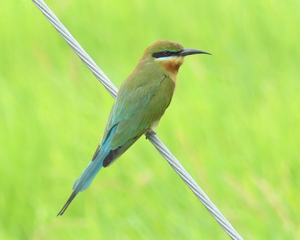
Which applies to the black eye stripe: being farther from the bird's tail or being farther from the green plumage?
the bird's tail

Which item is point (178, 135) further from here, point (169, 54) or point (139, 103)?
point (139, 103)

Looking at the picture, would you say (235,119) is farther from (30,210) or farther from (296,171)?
(30,210)

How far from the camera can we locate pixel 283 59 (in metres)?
4.73

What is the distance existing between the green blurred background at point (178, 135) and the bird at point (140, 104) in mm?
679

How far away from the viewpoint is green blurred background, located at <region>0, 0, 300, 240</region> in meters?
3.41

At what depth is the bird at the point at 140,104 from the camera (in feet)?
9.02

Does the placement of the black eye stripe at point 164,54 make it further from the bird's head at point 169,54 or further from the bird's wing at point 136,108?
the bird's wing at point 136,108

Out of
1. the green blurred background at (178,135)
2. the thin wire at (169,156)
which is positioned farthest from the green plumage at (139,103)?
the green blurred background at (178,135)

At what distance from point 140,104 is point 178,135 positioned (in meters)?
0.97

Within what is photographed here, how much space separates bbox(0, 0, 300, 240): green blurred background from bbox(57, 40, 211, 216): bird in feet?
2.23

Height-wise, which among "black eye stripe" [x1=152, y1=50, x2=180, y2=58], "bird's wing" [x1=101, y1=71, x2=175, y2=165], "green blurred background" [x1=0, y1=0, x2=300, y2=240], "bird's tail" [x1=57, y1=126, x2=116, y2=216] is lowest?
"green blurred background" [x1=0, y1=0, x2=300, y2=240]

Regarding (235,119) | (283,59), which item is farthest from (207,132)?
(283,59)

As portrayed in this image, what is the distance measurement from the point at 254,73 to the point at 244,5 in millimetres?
807

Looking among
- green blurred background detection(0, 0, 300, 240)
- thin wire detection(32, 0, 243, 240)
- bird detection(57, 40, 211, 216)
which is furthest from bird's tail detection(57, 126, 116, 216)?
green blurred background detection(0, 0, 300, 240)
